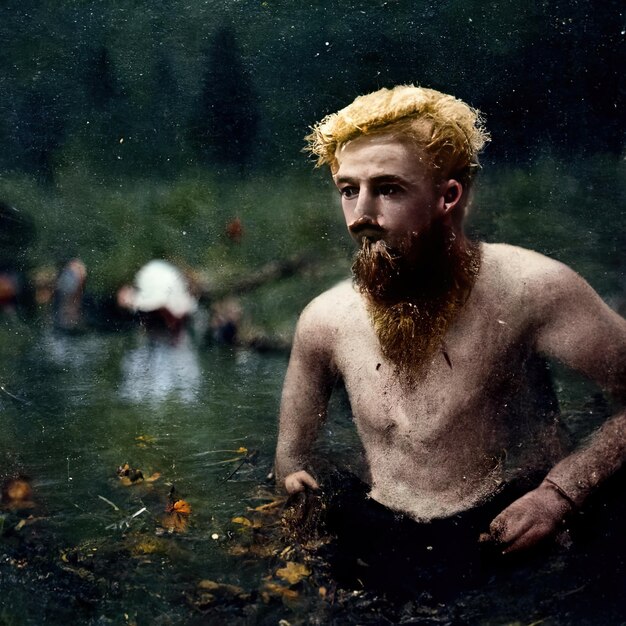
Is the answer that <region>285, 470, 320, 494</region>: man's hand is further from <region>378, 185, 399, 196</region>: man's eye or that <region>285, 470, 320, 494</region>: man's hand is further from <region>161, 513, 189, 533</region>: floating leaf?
<region>378, 185, 399, 196</region>: man's eye

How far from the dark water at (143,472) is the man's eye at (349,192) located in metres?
0.67

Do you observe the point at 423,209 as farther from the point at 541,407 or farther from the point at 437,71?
the point at 541,407

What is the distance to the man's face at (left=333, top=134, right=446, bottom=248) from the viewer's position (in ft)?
8.65

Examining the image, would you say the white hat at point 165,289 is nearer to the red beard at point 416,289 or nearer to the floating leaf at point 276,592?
the red beard at point 416,289

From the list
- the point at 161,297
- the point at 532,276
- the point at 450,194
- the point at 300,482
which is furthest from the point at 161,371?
the point at 532,276

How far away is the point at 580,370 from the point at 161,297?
1.52m

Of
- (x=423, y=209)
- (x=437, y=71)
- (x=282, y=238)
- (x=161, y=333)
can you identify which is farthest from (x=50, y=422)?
(x=437, y=71)

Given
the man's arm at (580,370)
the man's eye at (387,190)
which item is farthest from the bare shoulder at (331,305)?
the man's arm at (580,370)

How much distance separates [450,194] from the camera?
2719 mm

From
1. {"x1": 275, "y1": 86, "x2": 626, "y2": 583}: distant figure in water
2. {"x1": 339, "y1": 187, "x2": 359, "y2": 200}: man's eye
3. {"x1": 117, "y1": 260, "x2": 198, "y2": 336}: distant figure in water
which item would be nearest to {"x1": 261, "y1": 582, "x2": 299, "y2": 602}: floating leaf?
{"x1": 275, "y1": 86, "x2": 626, "y2": 583}: distant figure in water

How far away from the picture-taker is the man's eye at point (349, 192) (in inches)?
107

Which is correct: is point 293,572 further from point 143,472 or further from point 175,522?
point 143,472

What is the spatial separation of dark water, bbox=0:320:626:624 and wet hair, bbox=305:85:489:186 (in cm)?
88

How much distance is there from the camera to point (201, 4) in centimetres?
303
